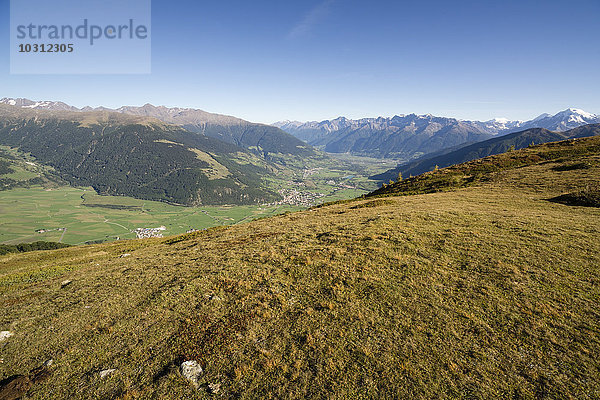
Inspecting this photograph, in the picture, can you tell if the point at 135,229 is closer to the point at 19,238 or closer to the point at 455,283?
the point at 19,238

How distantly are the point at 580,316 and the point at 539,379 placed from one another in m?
5.75

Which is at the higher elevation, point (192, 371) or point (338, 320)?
point (338, 320)

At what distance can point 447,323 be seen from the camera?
41.3 ft

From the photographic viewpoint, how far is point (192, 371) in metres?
10.8

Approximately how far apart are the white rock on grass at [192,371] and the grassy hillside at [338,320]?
0.94ft

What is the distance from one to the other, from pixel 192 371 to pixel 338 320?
25.1 ft

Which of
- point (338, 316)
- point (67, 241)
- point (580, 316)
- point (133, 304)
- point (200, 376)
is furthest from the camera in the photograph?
point (67, 241)

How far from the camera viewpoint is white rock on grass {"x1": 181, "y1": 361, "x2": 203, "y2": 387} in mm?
10469

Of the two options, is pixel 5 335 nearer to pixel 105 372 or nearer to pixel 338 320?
pixel 105 372

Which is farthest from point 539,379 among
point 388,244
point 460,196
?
point 460,196

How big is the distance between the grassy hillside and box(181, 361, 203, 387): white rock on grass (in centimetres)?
29

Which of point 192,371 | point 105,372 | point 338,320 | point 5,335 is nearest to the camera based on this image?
point 192,371

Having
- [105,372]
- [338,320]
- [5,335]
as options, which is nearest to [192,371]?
[105,372]

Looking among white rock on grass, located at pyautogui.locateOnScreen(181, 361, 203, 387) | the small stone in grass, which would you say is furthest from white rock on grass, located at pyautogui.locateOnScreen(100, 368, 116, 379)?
the small stone in grass
